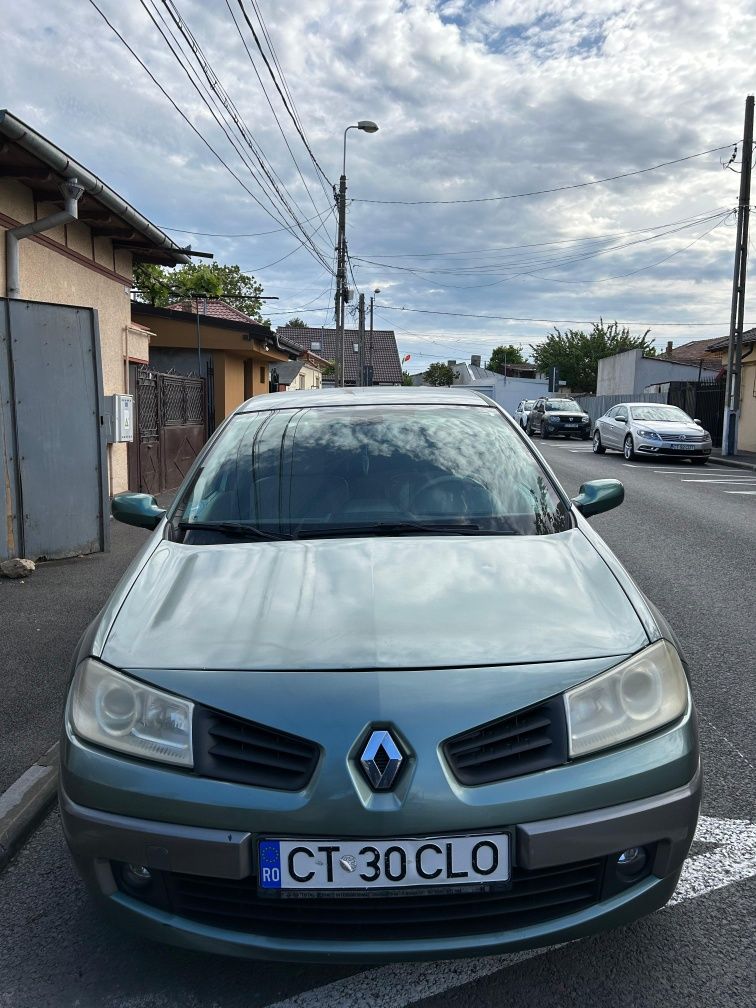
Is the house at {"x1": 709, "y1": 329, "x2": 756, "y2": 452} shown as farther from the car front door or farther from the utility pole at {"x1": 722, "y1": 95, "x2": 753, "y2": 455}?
the car front door

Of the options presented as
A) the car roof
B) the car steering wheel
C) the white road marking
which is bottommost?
the white road marking

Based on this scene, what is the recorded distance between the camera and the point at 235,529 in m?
2.80

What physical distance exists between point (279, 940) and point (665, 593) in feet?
15.9

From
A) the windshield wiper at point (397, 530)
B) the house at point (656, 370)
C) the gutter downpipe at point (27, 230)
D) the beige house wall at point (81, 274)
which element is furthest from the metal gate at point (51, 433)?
the house at point (656, 370)

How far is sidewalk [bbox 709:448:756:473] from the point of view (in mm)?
18773

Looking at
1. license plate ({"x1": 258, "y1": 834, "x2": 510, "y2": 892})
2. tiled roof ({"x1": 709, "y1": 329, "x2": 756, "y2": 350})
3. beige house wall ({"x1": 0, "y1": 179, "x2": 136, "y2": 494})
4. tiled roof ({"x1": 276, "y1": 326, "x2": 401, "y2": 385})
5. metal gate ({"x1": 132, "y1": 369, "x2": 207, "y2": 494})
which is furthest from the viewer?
tiled roof ({"x1": 276, "y1": 326, "x2": 401, "y2": 385})

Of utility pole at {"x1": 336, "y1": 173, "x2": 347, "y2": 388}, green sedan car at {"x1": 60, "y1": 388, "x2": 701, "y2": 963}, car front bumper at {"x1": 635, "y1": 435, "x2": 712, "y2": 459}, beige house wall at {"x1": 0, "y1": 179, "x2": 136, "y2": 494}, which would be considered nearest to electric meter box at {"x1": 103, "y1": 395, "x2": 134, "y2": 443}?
beige house wall at {"x1": 0, "y1": 179, "x2": 136, "y2": 494}

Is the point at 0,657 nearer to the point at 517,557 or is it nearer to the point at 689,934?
the point at 517,557

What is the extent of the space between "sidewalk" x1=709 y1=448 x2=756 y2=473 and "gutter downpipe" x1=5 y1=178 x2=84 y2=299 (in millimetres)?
15405

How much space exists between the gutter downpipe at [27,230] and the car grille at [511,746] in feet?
24.0

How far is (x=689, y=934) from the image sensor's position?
7.07 ft

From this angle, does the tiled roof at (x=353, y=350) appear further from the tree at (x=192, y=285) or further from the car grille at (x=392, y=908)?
the car grille at (x=392, y=908)

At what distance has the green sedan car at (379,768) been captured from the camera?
1.74 metres

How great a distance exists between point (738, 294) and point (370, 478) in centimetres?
2123
